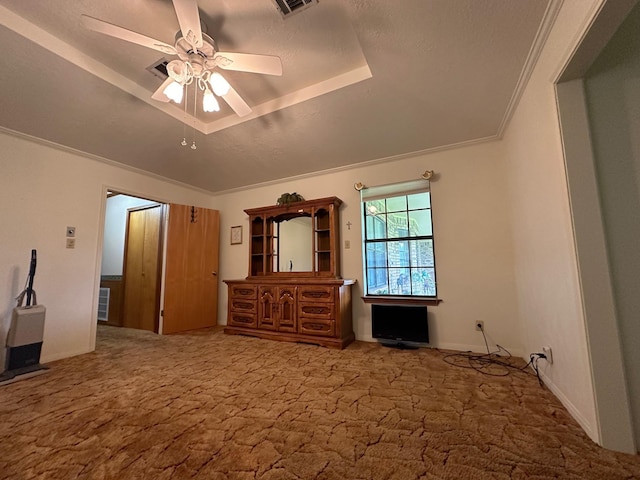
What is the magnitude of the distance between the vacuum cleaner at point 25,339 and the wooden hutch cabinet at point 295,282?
6.42 ft

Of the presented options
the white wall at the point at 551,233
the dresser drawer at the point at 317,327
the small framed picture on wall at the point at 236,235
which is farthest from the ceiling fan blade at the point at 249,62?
the small framed picture on wall at the point at 236,235

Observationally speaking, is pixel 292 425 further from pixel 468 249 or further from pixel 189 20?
pixel 468 249

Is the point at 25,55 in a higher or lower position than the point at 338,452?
higher

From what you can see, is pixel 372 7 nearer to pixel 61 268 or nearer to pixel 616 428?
pixel 616 428

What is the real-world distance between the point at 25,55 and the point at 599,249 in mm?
3970

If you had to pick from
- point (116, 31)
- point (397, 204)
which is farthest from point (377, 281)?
point (116, 31)

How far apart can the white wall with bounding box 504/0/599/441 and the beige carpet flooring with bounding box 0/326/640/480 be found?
0.29 m

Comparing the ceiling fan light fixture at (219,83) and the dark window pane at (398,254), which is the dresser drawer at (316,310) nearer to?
the dark window pane at (398,254)

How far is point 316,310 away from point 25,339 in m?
2.87

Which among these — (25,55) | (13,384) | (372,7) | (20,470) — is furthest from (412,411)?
(25,55)

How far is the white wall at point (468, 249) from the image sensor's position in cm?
286

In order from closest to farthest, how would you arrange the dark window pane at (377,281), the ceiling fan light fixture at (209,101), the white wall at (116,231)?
the ceiling fan light fixture at (209,101)
the dark window pane at (377,281)
the white wall at (116,231)

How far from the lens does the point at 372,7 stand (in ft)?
5.32

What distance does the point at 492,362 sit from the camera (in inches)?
101
